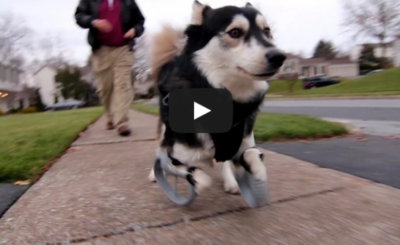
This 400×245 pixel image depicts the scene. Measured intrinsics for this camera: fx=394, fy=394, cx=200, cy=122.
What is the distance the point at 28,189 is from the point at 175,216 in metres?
1.39

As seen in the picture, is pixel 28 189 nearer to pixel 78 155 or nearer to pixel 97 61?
pixel 78 155

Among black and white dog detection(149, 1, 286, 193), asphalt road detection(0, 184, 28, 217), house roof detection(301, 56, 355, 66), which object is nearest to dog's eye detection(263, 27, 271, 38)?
black and white dog detection(149, 1, 286, 193)

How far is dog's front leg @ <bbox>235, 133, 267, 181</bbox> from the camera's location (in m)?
2.34

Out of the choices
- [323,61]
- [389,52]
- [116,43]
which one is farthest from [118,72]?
[323,61]

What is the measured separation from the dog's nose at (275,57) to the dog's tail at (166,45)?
783 mm

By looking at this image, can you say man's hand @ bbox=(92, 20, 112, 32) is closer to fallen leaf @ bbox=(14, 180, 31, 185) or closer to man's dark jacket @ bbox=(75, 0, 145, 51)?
man's dark jacket @ bbox=(75, 0, 145, 51)

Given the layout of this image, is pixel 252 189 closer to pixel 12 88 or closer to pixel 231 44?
pixel 231 44

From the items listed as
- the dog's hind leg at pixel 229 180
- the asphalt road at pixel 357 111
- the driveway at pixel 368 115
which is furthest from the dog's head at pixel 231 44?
the asphalt road at pixel 357 111

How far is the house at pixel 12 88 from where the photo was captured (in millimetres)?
48906

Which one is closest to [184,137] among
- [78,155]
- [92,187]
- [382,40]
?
[92,187]

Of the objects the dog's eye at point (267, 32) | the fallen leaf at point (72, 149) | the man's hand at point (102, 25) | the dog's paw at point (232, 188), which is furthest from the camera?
the man's hand at point (102, 25)

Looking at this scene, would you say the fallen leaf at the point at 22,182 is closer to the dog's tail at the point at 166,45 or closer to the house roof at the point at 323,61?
the dog's tail at the point at 166,45

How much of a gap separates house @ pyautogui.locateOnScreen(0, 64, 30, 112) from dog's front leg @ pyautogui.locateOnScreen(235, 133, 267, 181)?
4963 centimetres
